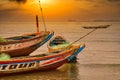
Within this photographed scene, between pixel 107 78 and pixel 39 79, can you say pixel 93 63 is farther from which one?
pixel 39 79

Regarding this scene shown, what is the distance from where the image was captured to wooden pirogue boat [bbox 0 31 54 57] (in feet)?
90.3

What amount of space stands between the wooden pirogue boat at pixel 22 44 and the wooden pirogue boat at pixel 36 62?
20.0ft

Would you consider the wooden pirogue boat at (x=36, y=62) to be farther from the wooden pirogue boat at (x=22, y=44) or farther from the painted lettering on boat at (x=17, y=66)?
the wooden pirogue boat at (x=22, y=44)

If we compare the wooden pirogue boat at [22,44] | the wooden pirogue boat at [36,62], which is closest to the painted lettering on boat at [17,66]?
the wooden pirogue boat at [36,62]

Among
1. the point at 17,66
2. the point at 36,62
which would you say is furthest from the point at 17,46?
the point at 17,66

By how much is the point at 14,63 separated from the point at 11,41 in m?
7.37

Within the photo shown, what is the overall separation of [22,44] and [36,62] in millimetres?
7186

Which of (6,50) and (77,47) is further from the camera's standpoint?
(6,50)

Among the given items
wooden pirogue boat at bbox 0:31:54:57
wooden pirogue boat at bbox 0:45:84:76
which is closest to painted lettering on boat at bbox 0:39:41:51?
wooden pirogue boat at bbox 0:31:54:57

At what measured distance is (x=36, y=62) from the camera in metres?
21.5

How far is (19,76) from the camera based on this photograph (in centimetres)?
2156

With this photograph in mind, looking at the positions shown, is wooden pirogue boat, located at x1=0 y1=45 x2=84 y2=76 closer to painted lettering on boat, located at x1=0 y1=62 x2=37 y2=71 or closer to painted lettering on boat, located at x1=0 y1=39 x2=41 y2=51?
painted lettering on boat, located at x1=0 y1=62 x2=37 y2=71

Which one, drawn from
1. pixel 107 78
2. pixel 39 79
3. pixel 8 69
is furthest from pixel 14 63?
pixel 107 78

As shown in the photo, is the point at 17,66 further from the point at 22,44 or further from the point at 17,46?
the point at 22,44
